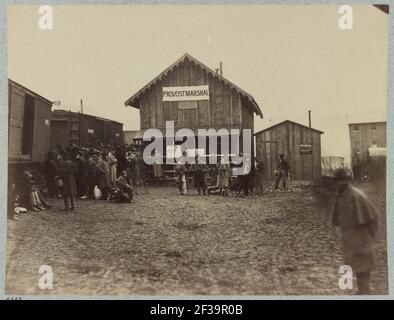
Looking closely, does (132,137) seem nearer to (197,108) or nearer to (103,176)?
(103,176)

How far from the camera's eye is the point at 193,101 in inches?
186

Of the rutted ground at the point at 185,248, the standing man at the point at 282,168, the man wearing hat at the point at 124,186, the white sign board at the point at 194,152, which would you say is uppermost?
the white sign board at the point at 194,152

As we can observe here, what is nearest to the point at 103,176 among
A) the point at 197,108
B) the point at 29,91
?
the point at 29,91

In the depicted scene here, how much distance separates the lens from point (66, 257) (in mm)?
4254

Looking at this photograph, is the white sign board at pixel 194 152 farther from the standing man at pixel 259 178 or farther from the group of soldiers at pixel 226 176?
the standing man at pixel 259 178

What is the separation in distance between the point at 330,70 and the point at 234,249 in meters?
2.52

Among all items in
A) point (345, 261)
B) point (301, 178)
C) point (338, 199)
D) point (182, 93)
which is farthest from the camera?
point (182, 93)

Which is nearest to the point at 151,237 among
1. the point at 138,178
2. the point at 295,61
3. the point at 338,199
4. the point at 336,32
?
the point at 138,178

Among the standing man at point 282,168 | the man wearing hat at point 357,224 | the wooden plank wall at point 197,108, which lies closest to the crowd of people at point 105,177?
the standing man at point 282,168

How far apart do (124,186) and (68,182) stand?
2.25 ft

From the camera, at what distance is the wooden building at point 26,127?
4.42 m

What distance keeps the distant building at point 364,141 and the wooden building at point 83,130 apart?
9.48 ft

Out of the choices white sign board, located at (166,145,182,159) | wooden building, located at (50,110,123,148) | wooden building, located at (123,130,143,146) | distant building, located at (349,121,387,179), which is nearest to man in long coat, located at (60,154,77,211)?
wooden building, located at (50,110,123,148)

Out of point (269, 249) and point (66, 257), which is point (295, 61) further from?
point (66, 257)
